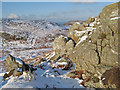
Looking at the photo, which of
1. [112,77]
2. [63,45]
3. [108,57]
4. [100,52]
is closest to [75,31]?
[63,45]

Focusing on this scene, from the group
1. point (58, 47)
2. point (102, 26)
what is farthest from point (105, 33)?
point (58, 47)

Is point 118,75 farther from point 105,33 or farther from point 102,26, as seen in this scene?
point 102,26

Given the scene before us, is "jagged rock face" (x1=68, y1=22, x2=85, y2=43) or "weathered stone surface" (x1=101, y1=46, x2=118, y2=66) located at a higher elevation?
"jagged rock face" (x1=68, y1=22, x2=85, y2=43)

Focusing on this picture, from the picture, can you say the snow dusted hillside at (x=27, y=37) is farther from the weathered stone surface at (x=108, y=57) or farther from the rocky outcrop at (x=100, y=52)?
the weathered stone surface at (x=108, y=57)

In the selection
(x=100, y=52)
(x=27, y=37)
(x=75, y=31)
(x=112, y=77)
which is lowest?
(x=112, y=77)

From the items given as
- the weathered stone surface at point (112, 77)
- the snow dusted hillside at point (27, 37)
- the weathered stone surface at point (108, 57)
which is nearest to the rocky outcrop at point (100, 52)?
the weathered stone surface at point (108, 57)

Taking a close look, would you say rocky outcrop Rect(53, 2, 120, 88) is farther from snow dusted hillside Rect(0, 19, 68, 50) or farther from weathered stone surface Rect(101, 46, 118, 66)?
snow dusted hillside Rect(0, 19, 68, 50)

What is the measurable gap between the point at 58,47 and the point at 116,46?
887 inches

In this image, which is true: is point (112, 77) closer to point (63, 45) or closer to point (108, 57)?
point (108, 57)

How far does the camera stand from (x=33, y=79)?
48.1 ft

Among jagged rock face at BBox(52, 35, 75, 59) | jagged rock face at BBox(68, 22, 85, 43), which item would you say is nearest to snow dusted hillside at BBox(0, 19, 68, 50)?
jagged rock face at BBox(52, 35, 75, 59)

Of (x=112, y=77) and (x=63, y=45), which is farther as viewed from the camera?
(x=63, y=45)

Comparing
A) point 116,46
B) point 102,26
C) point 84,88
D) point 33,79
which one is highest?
point 102,26

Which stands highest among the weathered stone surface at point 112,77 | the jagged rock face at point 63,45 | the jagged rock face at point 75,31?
the jagged rock face at point 75,31
